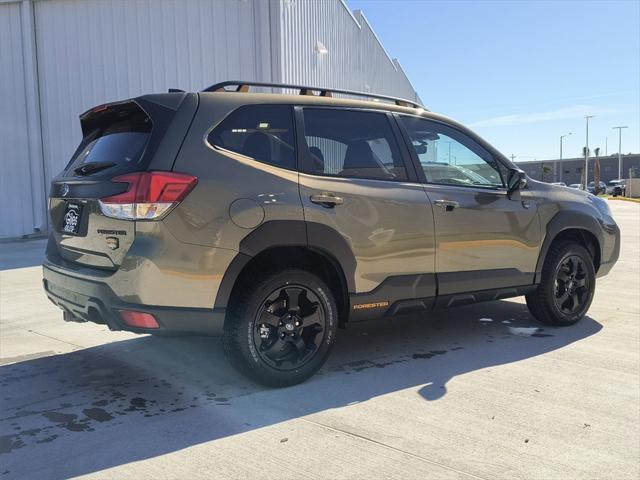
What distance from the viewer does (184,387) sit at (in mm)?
3883

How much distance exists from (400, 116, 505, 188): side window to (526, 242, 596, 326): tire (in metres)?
1.01

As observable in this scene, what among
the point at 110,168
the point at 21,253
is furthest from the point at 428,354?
the point at 21,253

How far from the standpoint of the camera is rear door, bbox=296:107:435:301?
3855 millimetres

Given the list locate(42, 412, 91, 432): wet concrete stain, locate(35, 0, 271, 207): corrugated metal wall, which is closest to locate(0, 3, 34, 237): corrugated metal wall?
locate(35, 0, 271, 207): corrugated metal wall

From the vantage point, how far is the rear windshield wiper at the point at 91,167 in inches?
144

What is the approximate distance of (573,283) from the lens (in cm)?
556

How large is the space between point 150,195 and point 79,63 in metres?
13.7

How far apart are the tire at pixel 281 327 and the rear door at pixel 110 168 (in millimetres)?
841

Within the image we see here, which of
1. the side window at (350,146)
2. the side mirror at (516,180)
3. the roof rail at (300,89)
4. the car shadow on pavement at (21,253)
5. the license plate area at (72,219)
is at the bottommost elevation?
the car shadow on pavement at (21,253)

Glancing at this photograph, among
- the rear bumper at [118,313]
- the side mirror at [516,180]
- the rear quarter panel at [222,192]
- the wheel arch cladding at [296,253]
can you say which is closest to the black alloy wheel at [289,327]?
the wheel arch cladding at [296,253]

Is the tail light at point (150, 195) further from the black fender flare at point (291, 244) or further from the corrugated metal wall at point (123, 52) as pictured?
the corrugated metal wall at point (123, 52)

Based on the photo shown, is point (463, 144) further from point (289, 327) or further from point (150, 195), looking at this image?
point (150, 195)

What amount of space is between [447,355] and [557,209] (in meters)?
1.82

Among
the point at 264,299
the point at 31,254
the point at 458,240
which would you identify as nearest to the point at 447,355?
the point at 458,240
